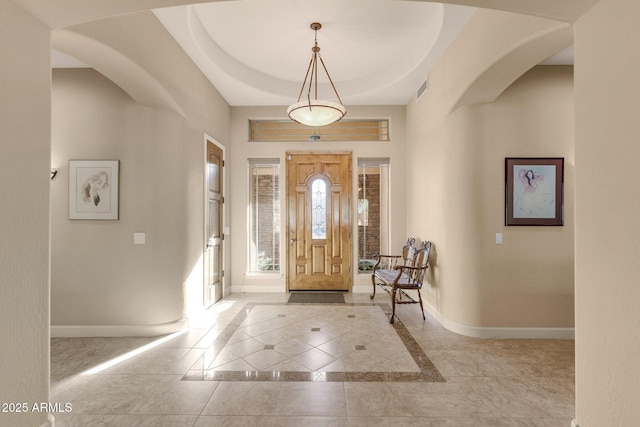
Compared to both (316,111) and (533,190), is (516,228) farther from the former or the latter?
(316,111)

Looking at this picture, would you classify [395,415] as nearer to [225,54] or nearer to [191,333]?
[191,333]

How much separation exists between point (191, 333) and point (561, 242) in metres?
4.43

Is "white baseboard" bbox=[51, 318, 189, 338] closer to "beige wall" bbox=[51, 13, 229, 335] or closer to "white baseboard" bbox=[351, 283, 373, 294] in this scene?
"beige wall" bbox=[51, 13, 229, 335]

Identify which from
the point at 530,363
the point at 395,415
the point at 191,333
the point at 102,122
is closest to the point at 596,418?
the point at 395,415

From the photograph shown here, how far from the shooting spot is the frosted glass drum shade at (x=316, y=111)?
367 centimetres

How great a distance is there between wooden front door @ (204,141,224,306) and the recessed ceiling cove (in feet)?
3.83

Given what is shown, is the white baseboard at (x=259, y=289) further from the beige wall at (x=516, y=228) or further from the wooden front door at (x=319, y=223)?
the beige wall at (x=516, y=228)

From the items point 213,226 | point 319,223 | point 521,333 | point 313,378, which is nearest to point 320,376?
point 313,378

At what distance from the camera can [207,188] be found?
14.9 ft

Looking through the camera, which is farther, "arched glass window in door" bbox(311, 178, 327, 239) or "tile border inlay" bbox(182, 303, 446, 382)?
"arched glass window in door" bbox(311, 178, 327, 239)

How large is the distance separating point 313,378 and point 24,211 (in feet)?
7.66

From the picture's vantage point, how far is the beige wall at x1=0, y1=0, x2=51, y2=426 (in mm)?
1634

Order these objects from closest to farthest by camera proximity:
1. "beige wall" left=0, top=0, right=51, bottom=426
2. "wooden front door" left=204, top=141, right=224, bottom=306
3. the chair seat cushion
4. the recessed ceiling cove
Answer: "beige wall" left=0, top=0, right=51, bottom=426
the recessed ceiling cove
the chair seat cushion
"wooden front door" left=204, top=141, right=224, bottom=306

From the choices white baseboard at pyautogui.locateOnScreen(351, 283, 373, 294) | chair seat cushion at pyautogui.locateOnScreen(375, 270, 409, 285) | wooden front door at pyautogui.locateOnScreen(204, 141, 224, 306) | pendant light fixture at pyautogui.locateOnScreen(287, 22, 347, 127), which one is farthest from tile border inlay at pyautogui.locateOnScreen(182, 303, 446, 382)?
pendant light fixture at pyautogui.locateOnScreen(287, 22, 347, 127)
